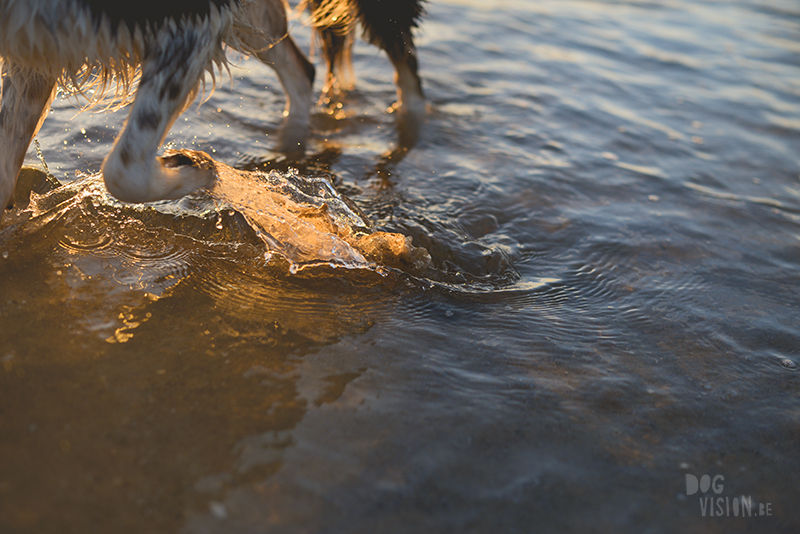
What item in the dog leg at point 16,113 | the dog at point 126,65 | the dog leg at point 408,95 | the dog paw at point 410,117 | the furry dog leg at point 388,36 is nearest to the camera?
the dog at point 126,65

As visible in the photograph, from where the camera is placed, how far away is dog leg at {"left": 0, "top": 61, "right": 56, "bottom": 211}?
246 centimetres

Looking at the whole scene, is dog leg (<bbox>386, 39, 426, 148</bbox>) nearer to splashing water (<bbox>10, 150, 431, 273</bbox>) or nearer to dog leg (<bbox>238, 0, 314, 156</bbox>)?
dog leg (<bbox>238, 0, 314, 156</bbox>)

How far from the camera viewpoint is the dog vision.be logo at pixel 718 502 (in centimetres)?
178

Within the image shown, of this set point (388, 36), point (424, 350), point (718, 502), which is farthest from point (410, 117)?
point (718, 502)

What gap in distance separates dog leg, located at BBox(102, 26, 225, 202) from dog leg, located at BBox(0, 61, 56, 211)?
1.86 feet

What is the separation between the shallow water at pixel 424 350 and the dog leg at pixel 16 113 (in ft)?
0.92

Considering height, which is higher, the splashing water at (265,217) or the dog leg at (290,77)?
the dog leg at (290,77)

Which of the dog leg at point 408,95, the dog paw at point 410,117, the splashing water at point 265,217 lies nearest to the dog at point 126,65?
the splashing water at point 265,217

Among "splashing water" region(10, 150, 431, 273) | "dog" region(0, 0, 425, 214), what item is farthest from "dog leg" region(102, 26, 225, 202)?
"splashing water" region(10, 150, 431, 273)

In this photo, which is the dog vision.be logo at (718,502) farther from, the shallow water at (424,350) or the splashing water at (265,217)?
the splashing water at (265,217)

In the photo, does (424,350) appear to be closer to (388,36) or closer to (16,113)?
(16,113)

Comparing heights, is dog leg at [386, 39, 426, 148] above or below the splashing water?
above

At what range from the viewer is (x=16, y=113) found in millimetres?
2488

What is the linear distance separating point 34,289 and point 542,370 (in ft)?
6.59
